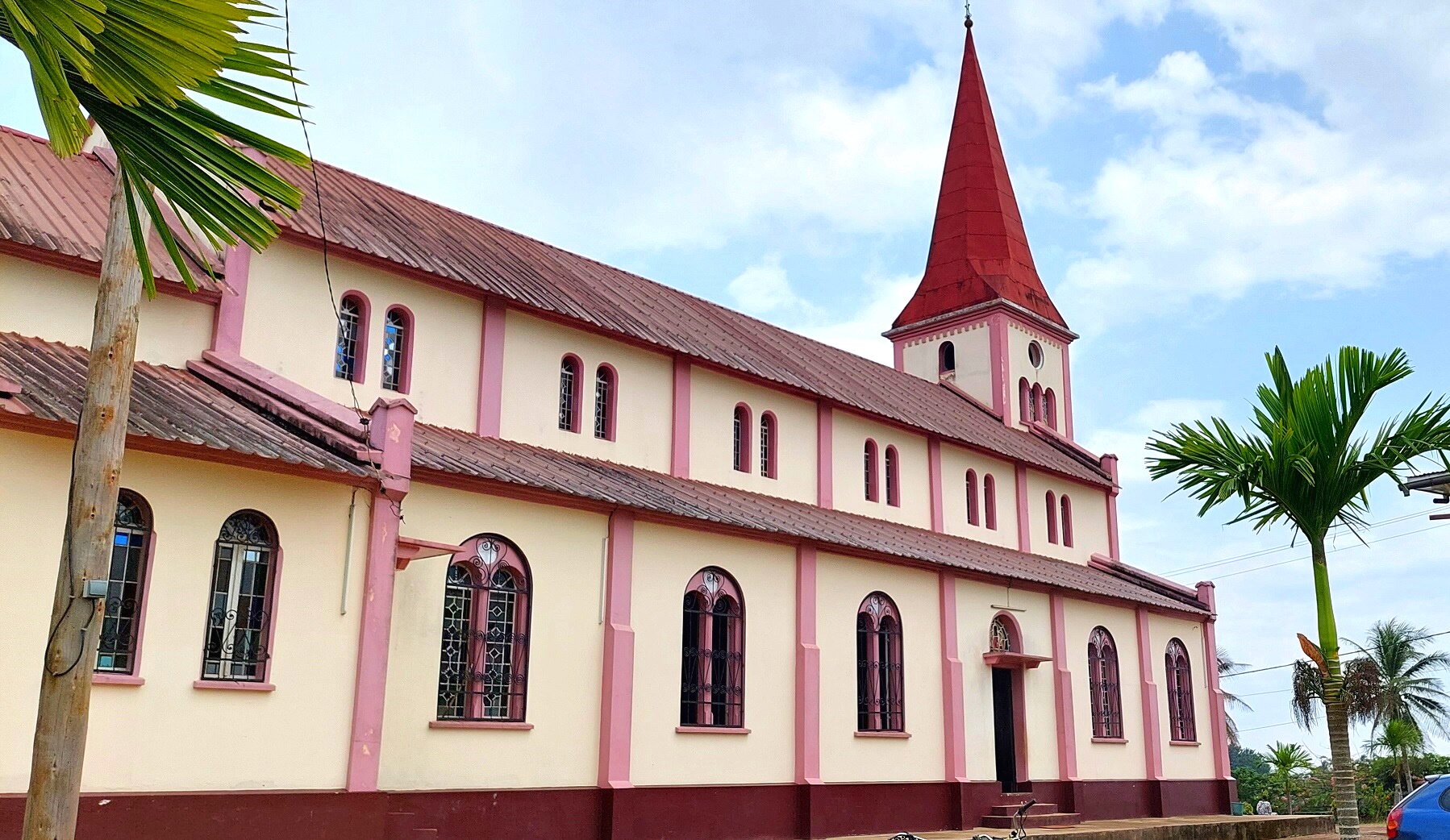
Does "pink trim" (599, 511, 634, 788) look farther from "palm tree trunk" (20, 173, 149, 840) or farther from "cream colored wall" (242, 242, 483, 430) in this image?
"palm tree trunk" (20, 173, 149, 840)

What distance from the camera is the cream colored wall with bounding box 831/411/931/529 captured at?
24109mm

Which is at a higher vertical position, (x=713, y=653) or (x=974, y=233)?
(x=974, y=233)

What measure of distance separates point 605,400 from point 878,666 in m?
6.64

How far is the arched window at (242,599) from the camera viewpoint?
1301cm

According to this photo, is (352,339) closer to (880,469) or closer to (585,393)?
(585,393)

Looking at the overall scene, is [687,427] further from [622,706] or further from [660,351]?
[622,706]


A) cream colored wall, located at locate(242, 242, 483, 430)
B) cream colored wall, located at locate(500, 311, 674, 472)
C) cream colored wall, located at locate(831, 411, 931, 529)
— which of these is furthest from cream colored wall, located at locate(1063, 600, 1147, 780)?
cream colored wall, located at locate(242, 242, 483, 430)

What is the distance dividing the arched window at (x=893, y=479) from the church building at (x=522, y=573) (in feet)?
0.13

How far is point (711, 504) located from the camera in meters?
19.2

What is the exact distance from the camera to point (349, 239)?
1712 centimetres

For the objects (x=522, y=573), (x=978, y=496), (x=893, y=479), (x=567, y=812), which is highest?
(x=978, y=496)

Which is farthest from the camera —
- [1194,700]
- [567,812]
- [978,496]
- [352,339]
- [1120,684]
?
[1194,700]

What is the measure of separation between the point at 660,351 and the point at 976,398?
14.2 metres

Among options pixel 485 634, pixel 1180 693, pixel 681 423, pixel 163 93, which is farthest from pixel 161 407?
pixel 1180 693
